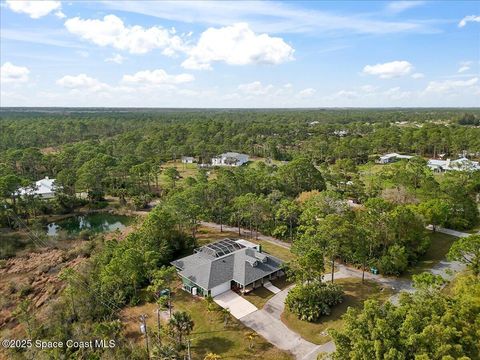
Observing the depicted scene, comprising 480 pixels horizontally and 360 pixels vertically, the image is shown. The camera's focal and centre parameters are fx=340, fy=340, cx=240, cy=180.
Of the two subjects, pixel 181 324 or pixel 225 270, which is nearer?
pixel 181 324

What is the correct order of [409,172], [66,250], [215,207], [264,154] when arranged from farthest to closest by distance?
[264,154] → [409,172] → [215,207] → [66,250]

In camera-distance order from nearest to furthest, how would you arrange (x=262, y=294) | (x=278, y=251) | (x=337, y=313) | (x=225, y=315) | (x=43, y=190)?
(x=225, y=315)
(x=337, y=313)
(x=262, y=294)
(x=278, y=251)
(x=43, y=190)

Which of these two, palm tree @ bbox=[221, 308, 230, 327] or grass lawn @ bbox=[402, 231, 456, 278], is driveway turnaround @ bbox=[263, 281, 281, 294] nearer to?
palm tree @ bbox=[221, 308, 230, 327]

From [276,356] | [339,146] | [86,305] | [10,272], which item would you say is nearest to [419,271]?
[276,356]

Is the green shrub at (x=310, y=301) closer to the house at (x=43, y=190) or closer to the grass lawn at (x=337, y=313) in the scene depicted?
the grass lawn at (x=337, y=313)

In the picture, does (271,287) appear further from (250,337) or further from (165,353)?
(165,353)

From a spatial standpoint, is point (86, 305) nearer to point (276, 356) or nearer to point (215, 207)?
point (276, 356)

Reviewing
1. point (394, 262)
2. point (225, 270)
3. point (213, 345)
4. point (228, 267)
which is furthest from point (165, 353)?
point (394, 262)

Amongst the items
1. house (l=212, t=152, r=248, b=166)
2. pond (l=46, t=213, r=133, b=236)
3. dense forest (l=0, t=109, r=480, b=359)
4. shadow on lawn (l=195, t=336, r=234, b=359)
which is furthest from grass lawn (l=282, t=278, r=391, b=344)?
house (l=212, t=152, r=248, b=166)
